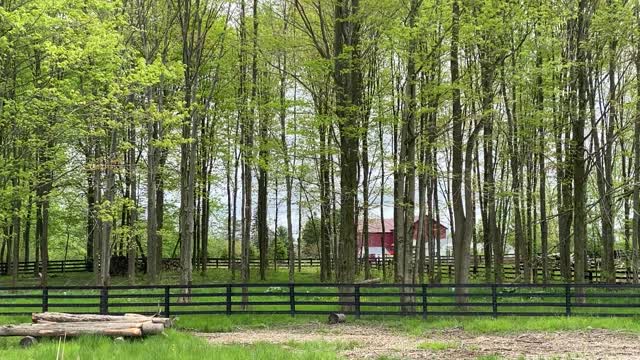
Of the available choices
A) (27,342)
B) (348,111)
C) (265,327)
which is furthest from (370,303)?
(27,342)

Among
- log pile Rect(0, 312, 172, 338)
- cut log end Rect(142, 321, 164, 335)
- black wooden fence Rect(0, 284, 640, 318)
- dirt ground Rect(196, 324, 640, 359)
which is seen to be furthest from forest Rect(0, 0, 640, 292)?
cut log end Rect(142, 321, 164, 335)

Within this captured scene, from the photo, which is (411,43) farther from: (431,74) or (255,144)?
(255,144)

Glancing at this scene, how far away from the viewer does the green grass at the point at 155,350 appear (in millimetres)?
8461

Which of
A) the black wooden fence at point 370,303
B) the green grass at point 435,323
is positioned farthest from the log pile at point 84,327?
the black wooden fence at point 370,303

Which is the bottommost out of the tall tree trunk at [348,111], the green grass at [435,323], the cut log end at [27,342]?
the green grass at [435,323]

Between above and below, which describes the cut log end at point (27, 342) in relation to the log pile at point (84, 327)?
below

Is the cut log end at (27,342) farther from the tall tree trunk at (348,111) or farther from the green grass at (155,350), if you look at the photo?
the tall tree trunk at (348,111)

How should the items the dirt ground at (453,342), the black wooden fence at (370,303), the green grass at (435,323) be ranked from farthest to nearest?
the black wooden fence at (370,303) < the green grass at (435,323) < the dirt ground at (453,342)

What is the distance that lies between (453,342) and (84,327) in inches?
275

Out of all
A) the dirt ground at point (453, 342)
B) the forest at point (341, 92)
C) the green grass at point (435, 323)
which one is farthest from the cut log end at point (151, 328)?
the forest at point (341, 92)

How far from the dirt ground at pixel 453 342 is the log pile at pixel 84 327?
1375 millimetres

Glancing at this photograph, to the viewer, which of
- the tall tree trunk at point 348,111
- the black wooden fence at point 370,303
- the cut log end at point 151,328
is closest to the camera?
the cut log end at point 151,328

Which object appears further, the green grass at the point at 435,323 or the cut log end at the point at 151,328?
the green grass at the point at 435,323

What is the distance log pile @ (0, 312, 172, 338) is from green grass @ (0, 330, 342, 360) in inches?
6.6
